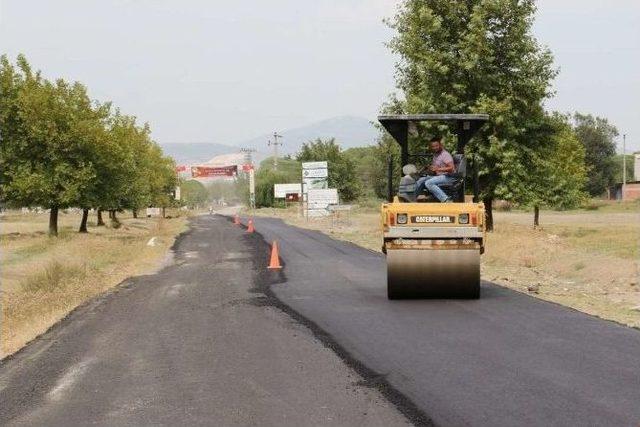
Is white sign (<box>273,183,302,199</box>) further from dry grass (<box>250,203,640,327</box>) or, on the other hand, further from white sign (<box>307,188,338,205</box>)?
dry grass (<box>250,203,640,327</box>)

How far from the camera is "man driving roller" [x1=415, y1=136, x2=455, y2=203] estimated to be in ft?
42.1

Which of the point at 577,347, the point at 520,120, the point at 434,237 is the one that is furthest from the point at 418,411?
the point at 520,120

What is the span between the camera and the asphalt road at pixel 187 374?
6.23 m

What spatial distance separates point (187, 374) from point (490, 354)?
11.6ft

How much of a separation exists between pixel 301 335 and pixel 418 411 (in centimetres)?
398

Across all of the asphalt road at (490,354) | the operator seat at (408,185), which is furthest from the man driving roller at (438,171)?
the asphalt road at (490,354)

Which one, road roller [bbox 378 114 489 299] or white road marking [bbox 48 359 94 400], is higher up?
road roller [bbox 378 114 489 299]

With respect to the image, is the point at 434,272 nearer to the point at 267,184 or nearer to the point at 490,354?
the point at 490,354

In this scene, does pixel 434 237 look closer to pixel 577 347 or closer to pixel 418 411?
pixel 577 347

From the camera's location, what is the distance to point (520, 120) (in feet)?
96.4

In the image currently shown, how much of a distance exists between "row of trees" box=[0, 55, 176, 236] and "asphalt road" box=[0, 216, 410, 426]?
2478cm

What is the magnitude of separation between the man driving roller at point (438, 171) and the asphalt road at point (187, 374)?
3.53m

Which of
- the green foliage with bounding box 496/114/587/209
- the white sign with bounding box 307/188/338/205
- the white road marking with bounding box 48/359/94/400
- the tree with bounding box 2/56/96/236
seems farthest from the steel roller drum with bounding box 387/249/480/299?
the white sign with bounding box 307/188/338/205

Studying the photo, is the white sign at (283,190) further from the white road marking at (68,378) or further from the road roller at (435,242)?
the white road marking at (68,378)
